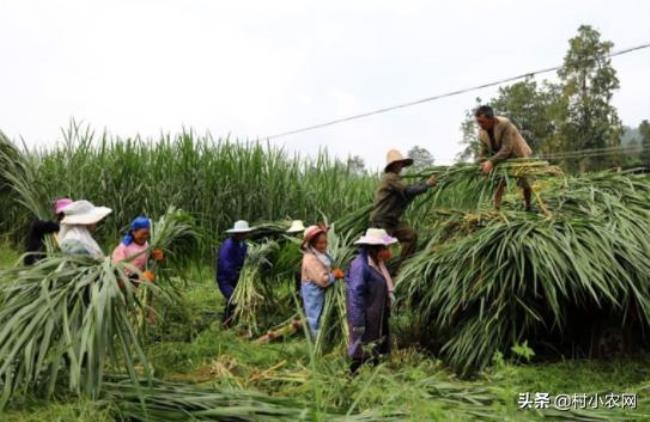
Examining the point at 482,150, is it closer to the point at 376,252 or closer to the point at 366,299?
the point at 376,252

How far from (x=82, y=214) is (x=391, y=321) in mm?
2299

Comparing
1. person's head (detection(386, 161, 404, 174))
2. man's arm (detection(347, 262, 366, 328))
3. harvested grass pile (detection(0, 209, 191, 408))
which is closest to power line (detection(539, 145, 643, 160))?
person's head (detection(386, 161, 404, 174))

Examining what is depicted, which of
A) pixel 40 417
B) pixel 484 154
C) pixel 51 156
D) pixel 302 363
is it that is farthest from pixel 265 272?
pixel 51 156

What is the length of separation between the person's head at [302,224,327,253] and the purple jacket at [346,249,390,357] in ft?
2.60

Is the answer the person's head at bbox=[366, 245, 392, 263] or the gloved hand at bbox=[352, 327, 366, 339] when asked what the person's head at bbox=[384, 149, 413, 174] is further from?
the gloved hand at bbox=[352, 327, 366, 339]

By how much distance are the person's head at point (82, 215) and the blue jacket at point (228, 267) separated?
171cm

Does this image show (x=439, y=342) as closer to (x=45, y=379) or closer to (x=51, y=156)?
(x=45, y=379)

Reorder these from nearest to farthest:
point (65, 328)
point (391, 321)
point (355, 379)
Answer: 1. point (65, 328)
2. point (355, 379)
3. point (391, 321)

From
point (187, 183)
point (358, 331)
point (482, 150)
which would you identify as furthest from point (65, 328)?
point (187, 183)

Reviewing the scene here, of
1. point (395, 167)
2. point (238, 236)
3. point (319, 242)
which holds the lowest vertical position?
point (319, 242)

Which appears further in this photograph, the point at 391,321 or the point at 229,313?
the point at 229,313

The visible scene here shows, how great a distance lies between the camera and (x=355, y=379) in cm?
335

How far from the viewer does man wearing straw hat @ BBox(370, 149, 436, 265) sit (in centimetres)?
529

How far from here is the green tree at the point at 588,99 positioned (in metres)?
21.1
